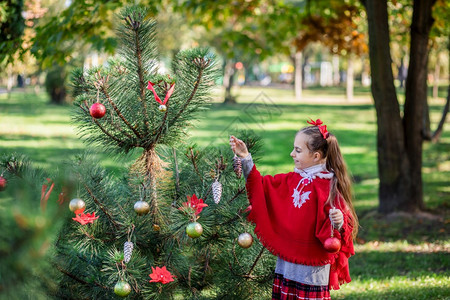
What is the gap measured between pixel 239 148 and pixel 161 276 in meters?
0.74

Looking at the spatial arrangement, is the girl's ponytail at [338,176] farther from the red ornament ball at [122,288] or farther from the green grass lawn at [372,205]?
the red ornament ball at [122,288]

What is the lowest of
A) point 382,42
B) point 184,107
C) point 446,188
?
point 446,188

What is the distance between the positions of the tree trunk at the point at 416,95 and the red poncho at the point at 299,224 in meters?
4.13

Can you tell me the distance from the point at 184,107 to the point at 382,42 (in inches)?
170

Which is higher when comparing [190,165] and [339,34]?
[339,34]

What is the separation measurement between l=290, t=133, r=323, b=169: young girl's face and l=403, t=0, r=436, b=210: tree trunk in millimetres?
4086

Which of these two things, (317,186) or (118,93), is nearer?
(118,93)

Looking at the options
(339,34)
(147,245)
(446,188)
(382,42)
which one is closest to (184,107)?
(147,245)

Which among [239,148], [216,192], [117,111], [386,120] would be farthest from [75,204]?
[386,120]

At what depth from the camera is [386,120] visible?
6121 mm

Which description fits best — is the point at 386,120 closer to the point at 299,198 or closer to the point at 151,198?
the point at 299,198

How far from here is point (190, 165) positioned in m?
2.60

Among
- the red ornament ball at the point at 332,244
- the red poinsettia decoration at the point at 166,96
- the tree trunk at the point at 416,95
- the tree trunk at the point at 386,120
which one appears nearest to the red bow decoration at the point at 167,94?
the red poinsettia decoration at the point at 166,96

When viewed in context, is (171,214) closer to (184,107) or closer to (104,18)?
(184,107)
